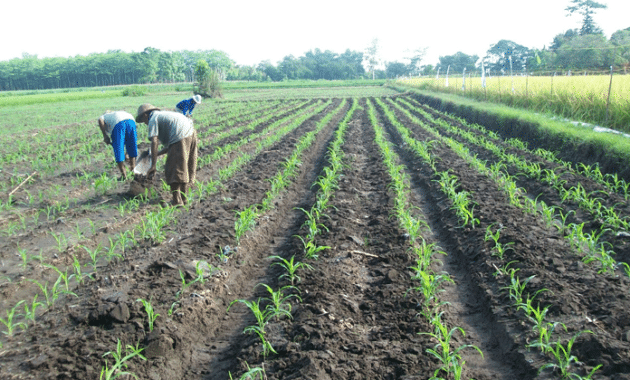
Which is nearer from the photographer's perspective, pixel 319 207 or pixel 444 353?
pixel 444 353

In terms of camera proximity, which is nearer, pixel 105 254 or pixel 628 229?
pixel 105 254

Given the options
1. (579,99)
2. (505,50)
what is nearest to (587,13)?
(505,50)

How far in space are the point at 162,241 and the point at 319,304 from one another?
92.7 inches

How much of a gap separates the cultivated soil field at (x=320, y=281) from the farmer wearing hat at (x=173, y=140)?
47 centimetres

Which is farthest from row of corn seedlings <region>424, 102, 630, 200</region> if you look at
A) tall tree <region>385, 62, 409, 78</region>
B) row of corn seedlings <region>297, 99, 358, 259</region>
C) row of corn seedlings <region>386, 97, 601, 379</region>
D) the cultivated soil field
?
tall tree <region>385, 62, 409, 78</region>

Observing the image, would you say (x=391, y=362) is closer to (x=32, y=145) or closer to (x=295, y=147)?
A: (x=295, y=147)

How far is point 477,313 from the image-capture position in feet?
12.7

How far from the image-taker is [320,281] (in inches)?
166

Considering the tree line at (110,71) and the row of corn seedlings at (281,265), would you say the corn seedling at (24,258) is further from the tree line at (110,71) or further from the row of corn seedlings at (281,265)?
the tree line at (110,71)

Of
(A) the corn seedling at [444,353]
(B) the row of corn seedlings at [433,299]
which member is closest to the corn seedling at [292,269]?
(B) the row of corn seedlings at [433,299]

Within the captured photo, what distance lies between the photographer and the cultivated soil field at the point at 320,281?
9.97 ft

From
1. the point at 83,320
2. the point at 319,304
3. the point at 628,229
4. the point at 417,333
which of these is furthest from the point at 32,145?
the point at 628,229

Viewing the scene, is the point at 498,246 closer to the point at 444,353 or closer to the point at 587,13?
the point at 444,353

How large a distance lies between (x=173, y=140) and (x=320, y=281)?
11.6ft
